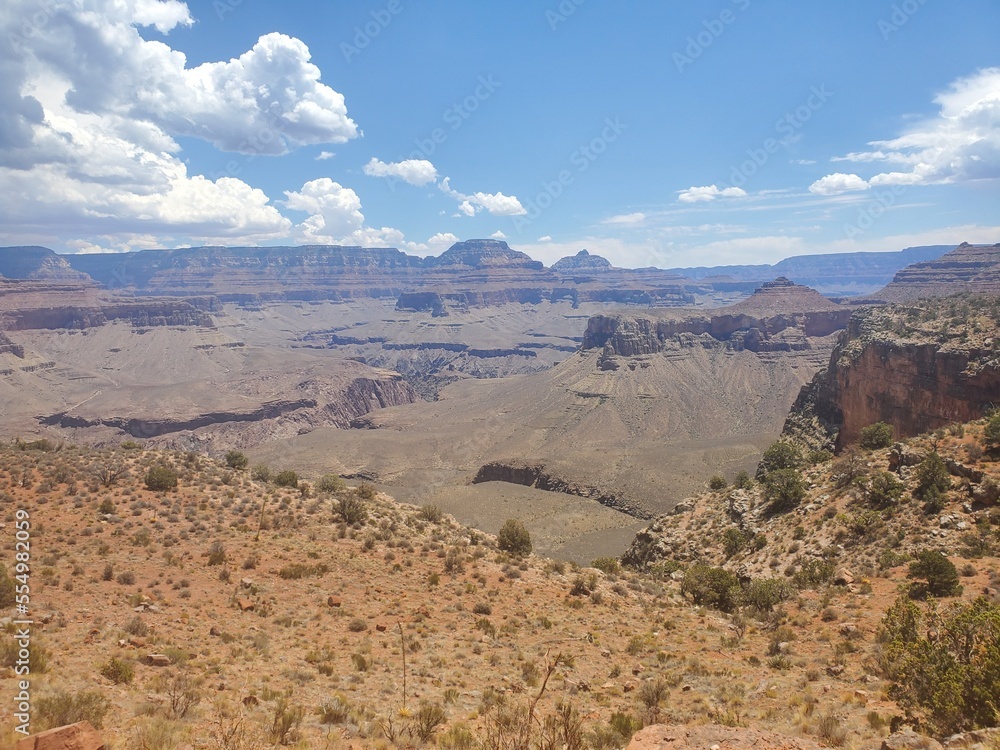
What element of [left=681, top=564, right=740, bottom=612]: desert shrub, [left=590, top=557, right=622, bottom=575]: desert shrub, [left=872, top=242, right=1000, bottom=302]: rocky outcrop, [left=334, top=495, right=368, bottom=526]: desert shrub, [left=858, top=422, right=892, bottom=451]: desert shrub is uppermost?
[left=872, top=242, right=1000, bottom=302]: rocky outcrop

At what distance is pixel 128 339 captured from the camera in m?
196

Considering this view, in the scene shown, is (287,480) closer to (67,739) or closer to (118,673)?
(118,673)

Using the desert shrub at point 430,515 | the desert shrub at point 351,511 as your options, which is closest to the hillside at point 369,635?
the desert shrub at point 351,511

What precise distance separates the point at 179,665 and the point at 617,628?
→ 38.4 feet

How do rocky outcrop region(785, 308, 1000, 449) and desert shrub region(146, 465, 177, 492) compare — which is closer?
desert shrub region(146, 465, 177, 492)

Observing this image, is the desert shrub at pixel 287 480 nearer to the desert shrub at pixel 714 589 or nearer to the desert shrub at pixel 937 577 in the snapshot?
the desert shrub at pixel 714 589

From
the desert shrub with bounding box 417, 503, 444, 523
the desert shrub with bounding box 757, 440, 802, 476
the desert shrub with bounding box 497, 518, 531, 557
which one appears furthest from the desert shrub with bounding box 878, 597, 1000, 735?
the desert shrub with bounding box 757, 440, 802, 476

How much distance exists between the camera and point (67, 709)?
352 inches

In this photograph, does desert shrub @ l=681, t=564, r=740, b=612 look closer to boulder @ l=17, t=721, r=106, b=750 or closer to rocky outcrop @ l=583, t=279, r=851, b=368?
boulder @ l=17, t=721, r=106, b=750

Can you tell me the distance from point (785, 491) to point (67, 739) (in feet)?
96.2

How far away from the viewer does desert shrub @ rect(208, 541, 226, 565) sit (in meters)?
19.0

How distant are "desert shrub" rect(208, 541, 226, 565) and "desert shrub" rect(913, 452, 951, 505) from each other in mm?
26034

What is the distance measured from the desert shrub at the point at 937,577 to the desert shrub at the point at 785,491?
12.0 meters

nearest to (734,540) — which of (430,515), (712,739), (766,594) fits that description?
(766,594)
